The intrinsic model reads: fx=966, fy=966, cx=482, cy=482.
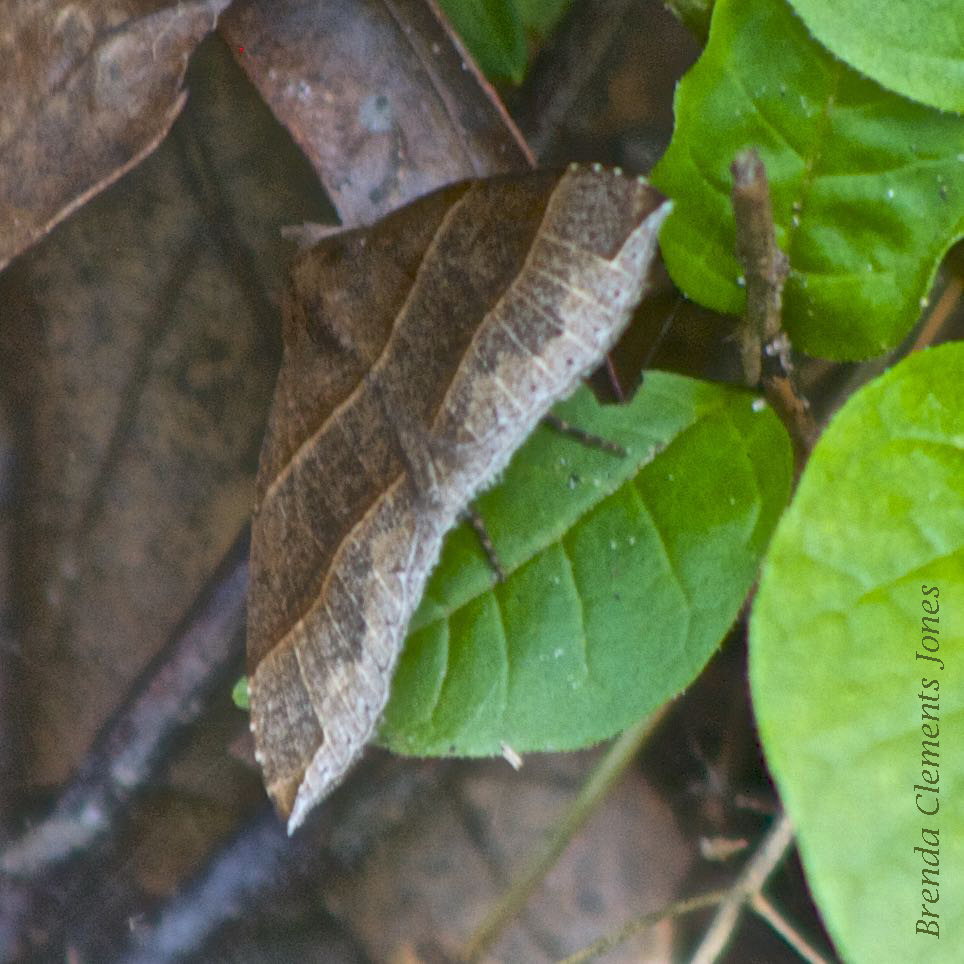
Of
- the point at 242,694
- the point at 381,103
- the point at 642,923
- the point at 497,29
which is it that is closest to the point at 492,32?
the point at 497,29

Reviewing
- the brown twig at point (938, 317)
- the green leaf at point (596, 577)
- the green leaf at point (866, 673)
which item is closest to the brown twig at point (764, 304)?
the green leaf at point (596, 577)

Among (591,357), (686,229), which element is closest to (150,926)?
(591,357)

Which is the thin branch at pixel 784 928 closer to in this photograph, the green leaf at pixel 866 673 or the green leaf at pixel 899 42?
the green leaf at pixel 866 673

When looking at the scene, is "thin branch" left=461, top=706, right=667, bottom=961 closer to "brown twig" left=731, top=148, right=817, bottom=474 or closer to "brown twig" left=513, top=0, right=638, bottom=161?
"brown twig" left=731, top=148, right=817, bottom=474

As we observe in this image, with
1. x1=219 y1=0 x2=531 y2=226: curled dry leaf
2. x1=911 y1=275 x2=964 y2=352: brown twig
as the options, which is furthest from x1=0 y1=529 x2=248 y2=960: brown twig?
x1=911 y1=275 x2=964 y2=352: brown twig

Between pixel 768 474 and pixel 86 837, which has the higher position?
pixel 768 474

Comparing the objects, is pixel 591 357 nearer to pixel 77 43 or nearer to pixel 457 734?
pixel 457 734
